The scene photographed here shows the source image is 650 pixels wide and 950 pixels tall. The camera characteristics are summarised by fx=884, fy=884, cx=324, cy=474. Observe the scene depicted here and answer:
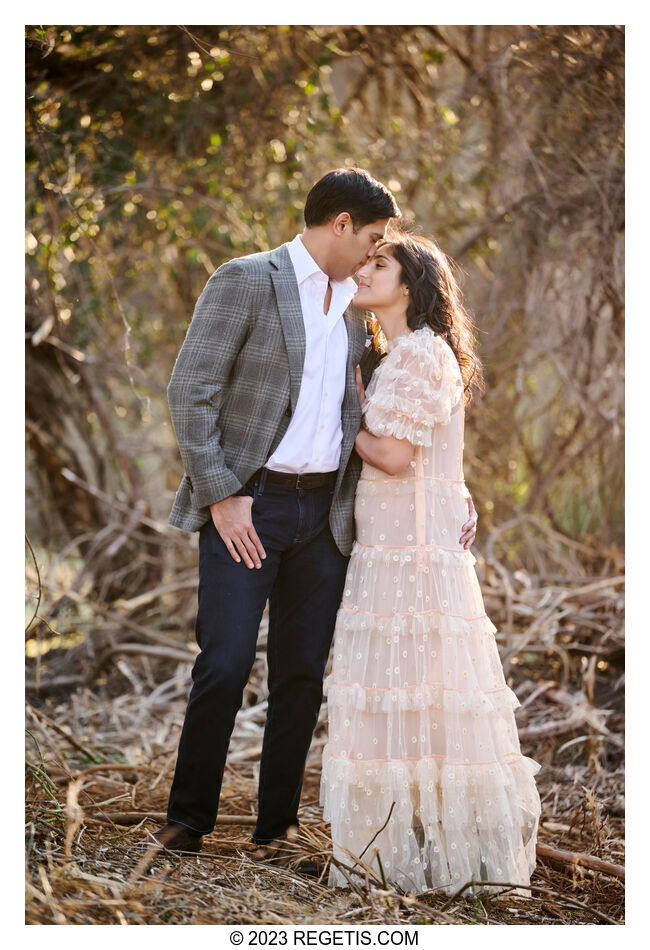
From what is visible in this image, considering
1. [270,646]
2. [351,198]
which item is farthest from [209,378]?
[270,646]

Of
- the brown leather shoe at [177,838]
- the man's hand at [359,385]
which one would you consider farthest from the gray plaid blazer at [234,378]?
the brown leather shoe at [177,838]

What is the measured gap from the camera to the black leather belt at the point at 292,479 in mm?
2418

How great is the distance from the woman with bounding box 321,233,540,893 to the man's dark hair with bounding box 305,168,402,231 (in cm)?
13

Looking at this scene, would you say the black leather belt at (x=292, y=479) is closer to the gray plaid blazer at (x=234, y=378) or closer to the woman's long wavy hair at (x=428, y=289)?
the gray plaid blazer at (x=234, y=378)

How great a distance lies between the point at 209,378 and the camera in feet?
7.63

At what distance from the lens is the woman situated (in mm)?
2342

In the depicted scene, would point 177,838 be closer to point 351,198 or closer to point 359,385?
point 359,385

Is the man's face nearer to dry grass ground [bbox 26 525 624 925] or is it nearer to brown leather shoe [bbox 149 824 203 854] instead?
dry grass ground [bbox 26 525 624 925]

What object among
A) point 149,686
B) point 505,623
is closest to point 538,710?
point 505,623

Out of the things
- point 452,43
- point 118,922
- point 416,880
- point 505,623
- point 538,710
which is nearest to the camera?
point 118,922

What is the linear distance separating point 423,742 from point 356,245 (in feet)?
4.55

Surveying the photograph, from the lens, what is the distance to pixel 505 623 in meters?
4.05
